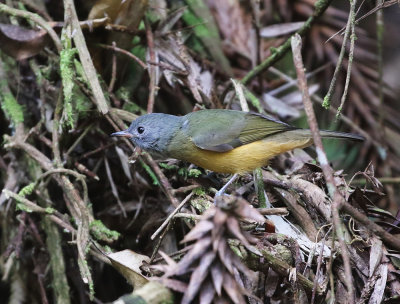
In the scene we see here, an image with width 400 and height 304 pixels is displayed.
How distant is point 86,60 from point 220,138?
3.14 ft

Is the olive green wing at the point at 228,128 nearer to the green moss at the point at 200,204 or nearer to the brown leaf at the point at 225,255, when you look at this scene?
the green moss at the point at 200,204

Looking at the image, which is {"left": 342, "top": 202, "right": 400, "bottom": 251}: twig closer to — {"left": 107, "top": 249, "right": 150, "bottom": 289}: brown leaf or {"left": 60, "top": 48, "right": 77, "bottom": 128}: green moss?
{"left": 107, "top": 249, "right": 150, "bottom": 289}: brown leaf

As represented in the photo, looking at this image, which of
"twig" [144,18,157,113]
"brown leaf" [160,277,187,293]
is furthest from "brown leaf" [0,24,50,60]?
"brown leaf" [160,277,187,293]

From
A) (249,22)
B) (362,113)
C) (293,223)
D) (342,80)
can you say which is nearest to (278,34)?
(249,22)

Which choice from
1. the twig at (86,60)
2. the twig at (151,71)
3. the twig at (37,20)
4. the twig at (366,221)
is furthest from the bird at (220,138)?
the twig at (366,221)

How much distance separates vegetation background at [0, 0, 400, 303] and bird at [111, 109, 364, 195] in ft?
0.34

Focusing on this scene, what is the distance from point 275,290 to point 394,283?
551mm

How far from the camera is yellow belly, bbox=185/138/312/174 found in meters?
2.89

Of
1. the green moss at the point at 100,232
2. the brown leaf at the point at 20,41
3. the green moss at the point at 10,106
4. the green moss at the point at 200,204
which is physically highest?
the brown leaf at the point at 20,41

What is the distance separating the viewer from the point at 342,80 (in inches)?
161

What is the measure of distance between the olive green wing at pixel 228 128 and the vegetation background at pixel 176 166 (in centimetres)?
13

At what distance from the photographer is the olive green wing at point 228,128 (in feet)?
9.87

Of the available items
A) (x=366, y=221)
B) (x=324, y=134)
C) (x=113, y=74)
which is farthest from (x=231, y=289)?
(x=113, y=74)

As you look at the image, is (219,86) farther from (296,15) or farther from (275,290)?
(275,290)
